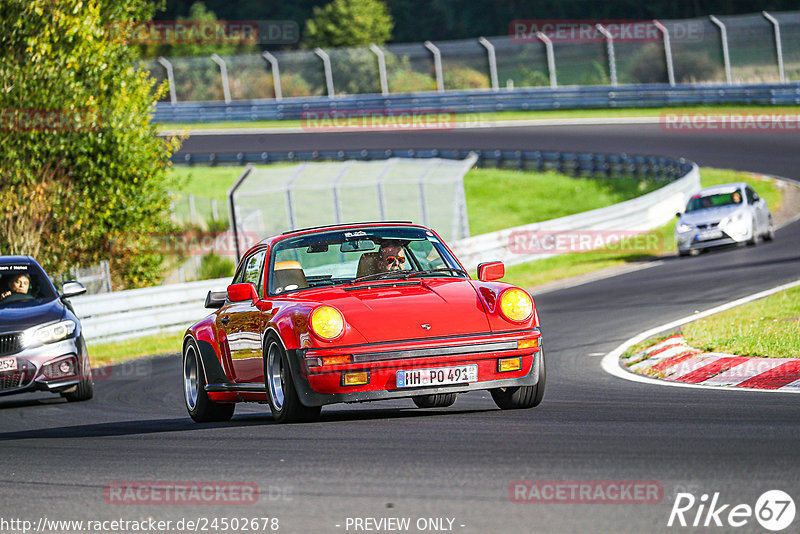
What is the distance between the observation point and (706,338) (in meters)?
12.0

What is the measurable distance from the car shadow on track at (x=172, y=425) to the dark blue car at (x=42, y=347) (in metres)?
2.57

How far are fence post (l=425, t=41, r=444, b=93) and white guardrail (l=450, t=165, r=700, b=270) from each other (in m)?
19.9

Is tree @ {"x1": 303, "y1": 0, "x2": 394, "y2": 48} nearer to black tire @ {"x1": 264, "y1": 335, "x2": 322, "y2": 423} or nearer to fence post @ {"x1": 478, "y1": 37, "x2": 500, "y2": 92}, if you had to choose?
A: fence post @ {"x1": 478, "y1": 37, "x2": 500, "y2": 92}

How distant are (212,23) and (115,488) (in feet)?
227

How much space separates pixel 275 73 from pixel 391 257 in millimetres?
42333

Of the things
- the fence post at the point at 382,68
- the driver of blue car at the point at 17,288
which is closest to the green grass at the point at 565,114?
the fence post at the point at 382,68

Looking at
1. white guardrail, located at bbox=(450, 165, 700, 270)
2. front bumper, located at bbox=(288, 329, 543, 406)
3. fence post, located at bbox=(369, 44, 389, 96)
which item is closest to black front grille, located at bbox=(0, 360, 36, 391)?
front bumper, located at bbox=(288, 329, 543, 406)

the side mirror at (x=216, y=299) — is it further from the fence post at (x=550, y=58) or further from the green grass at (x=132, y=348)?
the fence post at (x=550, y=58)

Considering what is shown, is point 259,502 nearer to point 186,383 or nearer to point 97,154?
point 186,383

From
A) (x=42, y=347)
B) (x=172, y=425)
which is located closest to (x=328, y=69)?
(x=42, y=347)

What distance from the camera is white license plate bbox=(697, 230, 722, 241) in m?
23.7

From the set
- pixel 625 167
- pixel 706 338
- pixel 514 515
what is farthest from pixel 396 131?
pixel 514 515

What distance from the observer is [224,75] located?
167 feet

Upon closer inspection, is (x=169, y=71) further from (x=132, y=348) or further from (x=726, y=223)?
(x=132, y=348)
